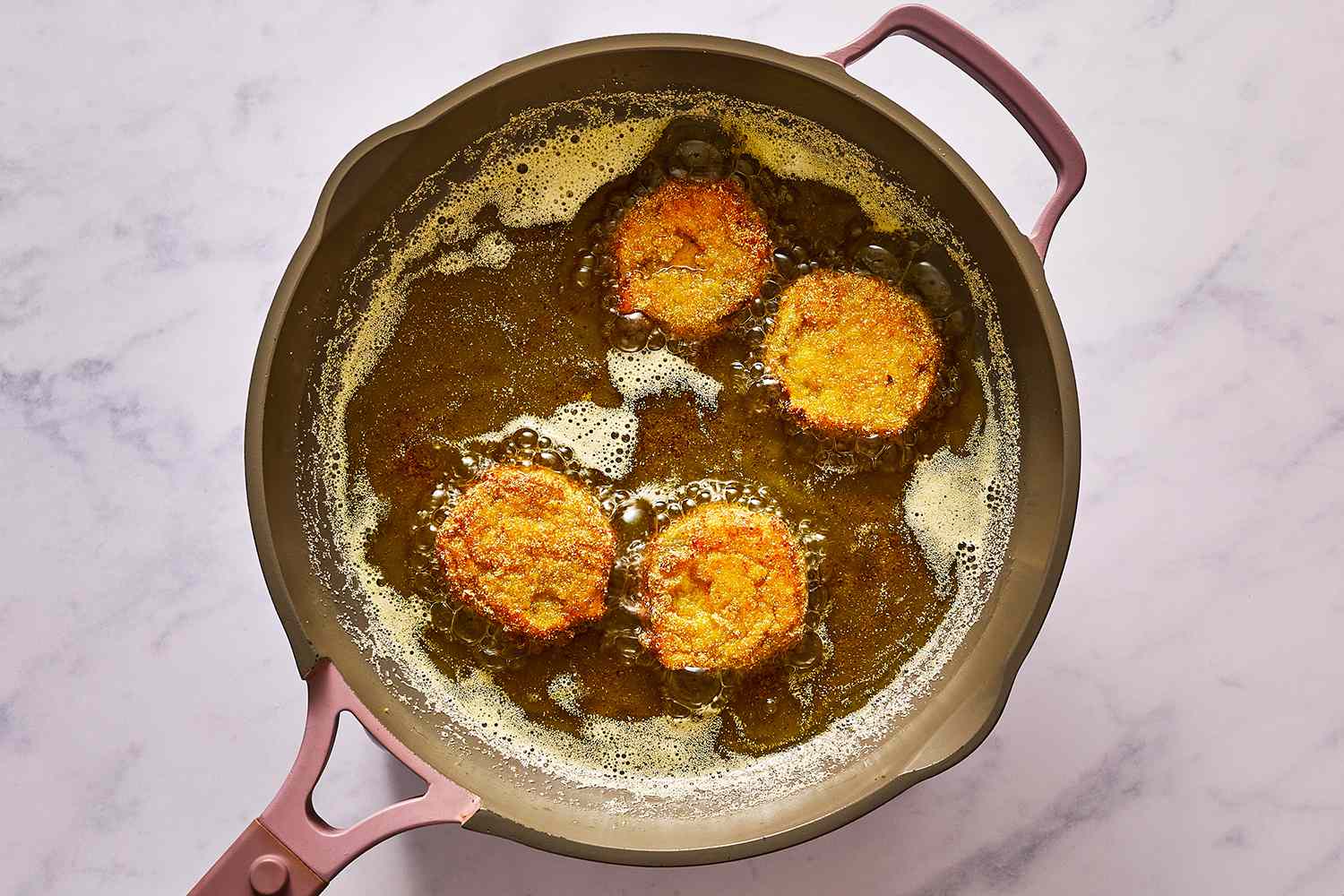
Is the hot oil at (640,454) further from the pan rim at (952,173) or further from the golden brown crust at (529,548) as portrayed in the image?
the pan rim at (952,173)

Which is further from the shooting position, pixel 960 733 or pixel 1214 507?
pixel 1214 507

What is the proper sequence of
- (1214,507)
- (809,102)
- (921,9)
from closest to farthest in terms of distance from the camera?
(921,9) < (809,102) < (1214,507)

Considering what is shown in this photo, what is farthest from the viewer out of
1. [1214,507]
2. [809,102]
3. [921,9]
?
[1214,507]

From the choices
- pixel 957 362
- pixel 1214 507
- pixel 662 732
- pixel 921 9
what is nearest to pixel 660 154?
pixel 921 9

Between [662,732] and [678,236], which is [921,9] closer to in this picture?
[678,236]

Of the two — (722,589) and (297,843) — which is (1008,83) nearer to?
(722,589)

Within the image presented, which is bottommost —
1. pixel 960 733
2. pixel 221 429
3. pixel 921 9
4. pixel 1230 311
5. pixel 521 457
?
pixel 960 733
